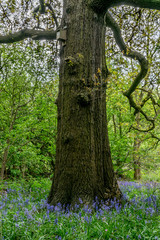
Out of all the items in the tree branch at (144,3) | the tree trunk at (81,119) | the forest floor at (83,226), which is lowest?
the forest floor at (83,226)

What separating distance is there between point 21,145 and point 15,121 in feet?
4.05

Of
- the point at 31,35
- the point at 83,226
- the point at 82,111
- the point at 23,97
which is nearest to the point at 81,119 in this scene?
the point at 82,111

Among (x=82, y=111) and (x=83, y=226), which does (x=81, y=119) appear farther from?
(x=83, y=226)

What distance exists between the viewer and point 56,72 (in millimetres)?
7758

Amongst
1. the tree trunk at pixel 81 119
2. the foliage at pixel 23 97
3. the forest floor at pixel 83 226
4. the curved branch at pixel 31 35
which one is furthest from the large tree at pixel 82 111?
the foliage at pixel 23 97

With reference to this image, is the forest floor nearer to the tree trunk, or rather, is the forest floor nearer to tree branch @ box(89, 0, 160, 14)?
the tree trunk

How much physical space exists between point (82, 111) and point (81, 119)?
0.15m

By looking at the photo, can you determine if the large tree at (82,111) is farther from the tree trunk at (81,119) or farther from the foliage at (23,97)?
the foliage at (23,97)

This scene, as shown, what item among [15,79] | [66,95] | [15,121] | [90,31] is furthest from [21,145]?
[90,31]

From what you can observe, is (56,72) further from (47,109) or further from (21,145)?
(21,145)

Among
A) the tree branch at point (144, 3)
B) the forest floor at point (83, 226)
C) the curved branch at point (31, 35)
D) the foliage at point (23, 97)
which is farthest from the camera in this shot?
the foliage at point (23, 97)

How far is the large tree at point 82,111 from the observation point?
3.42 m

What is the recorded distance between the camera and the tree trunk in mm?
3422

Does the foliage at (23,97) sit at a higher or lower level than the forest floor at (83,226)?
higher
